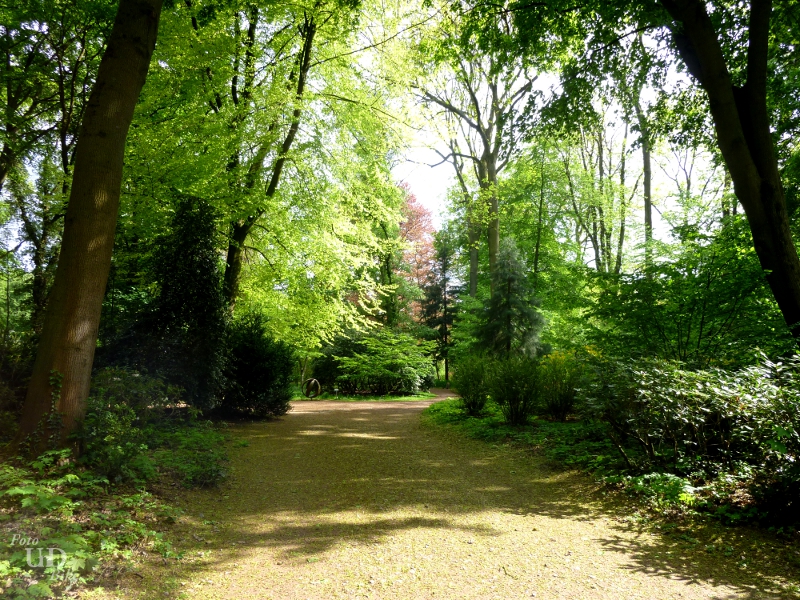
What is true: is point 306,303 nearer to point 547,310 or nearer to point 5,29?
point 5,29

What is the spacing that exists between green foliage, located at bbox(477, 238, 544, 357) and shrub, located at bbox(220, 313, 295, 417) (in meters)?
5.98

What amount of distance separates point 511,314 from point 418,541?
10.3 m

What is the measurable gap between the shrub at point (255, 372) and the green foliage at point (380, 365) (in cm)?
859

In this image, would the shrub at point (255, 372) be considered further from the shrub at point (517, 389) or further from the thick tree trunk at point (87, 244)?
the thick tree trunk at point (87, 244)

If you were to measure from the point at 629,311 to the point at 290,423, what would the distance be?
23.6ft

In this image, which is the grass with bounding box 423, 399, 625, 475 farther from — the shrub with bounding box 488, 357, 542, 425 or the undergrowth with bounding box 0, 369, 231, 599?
the undergrowth with bounding box 0, 369, 231, 599

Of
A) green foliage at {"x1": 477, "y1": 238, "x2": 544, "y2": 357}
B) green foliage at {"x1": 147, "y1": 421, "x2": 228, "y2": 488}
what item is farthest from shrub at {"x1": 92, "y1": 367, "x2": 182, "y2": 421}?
green foliage at {"x1": 477, "y1": 238, "x2": 544, "y2": 357}

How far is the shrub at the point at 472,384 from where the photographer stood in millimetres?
10391

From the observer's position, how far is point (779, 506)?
4.00 metres

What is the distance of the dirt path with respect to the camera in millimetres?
3135

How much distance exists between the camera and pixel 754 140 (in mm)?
6449

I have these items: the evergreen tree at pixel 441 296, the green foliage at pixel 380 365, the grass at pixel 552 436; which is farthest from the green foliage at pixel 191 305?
the evergreen tree at pixel 441 296

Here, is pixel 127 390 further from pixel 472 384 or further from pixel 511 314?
pixel 511 314

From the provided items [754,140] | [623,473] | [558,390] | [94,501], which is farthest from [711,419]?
[94,501]
